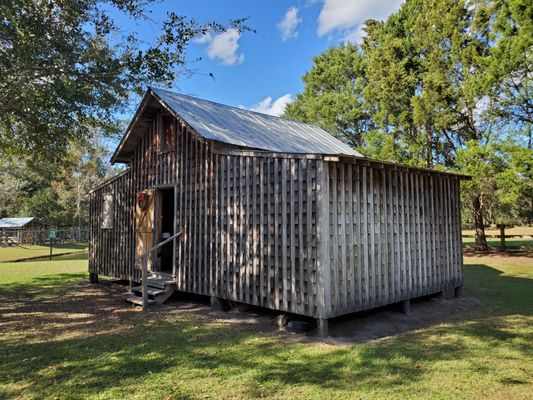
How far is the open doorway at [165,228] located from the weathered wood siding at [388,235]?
5.90 meters

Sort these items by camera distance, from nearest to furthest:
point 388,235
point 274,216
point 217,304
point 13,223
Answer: point 274,216 → point 388,235 → point 217,304 → point 13,223

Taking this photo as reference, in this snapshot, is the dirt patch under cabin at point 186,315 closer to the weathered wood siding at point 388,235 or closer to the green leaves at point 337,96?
the weathered wood siding at point 388,235

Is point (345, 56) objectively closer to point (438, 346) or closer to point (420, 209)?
point (420, 209)

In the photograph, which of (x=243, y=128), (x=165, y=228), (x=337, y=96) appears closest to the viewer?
(x=243, y=128)

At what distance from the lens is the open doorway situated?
35.8 feet

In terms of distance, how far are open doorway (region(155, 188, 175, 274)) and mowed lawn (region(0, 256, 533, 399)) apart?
2.82 m

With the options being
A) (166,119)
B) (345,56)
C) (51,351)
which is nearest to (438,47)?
(345,56)

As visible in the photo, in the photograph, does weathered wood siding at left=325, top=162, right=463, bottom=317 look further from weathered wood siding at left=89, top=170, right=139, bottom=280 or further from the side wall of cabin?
weathered wood siding at left=89, top=170, right=139, bottom=280

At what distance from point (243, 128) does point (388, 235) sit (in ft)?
15.5

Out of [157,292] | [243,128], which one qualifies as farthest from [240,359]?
[243,128]

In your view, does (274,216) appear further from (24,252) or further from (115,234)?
(24,252)

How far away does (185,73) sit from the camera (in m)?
11.5

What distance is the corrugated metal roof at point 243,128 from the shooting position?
29.6 feet

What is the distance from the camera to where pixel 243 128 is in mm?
10180
